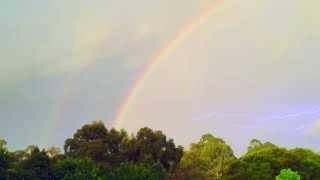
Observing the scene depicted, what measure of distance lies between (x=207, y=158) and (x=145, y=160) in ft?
32.6

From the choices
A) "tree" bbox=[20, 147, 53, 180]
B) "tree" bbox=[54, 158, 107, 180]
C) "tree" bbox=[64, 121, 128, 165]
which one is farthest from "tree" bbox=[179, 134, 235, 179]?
"tree" bbox=[20, 147, 53, 180]

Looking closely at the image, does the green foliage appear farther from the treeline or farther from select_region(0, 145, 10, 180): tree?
select_region(0, 145, 10, 180): tree

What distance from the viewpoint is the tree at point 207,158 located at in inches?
4380

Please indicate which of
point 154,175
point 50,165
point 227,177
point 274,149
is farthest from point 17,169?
point 274,149

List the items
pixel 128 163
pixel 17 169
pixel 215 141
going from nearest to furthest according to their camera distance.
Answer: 1. pixel 17 169
2. pixel 128 163
3. pixel 215 141

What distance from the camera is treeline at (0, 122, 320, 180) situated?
10256cm

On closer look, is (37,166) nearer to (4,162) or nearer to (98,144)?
(4,162)

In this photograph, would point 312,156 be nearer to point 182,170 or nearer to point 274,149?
point 274,149

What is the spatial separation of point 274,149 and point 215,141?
11.1 meters

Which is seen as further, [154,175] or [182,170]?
[182,170]

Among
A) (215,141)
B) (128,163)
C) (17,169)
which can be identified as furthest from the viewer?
(215,141)

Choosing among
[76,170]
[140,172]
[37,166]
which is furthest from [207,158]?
[37,166]

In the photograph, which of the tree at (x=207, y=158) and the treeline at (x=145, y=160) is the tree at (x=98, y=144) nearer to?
the treeline at (x=145, y=160)

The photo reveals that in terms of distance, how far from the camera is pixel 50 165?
104000 mm
